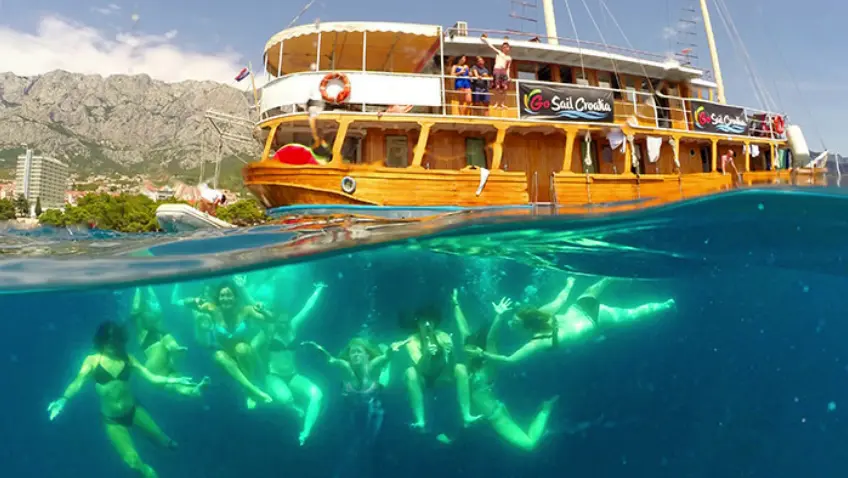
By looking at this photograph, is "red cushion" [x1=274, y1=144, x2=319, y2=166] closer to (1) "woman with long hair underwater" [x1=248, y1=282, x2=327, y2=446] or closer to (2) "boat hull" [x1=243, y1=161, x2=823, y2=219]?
(2) "boat hull" [x1=243, y1=161, x2=823, y2=219]

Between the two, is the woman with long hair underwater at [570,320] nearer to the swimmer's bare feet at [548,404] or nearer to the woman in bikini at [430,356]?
the woman in bikini at [430,356]

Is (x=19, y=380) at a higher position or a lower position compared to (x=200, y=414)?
higher

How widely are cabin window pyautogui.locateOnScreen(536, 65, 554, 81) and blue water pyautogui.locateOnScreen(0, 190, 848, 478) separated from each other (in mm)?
7155

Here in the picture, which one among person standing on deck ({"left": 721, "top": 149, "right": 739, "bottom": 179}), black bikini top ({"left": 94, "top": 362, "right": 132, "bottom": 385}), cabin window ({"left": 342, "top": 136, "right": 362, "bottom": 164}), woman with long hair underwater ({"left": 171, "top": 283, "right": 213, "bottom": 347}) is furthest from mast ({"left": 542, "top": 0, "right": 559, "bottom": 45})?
black bikini top ({"left": 94, "top": 362, "right": 132, "bottom": 385})

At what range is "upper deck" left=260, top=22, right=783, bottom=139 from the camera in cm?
1361

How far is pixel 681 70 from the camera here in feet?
57.7

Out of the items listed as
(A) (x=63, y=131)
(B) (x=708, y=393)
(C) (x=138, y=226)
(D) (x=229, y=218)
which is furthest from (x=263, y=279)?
(A) (x=63, y=131)

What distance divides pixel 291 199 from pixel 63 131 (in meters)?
167

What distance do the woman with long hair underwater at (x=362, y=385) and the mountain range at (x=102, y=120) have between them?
125652mm

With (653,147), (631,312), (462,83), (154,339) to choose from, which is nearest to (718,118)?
(653,147)

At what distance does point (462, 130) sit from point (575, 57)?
5076 millimetres

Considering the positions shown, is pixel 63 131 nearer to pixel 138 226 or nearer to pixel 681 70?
pixel 138 226

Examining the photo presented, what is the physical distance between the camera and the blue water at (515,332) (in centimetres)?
913

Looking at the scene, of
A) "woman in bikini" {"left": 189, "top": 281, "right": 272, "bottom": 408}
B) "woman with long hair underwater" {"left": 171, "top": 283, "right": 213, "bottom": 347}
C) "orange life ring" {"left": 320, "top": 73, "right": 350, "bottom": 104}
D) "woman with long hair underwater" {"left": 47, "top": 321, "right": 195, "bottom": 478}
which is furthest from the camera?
"orange life ring" {"left": 320, "top": 73, "right": 350, "bottom": 104}
